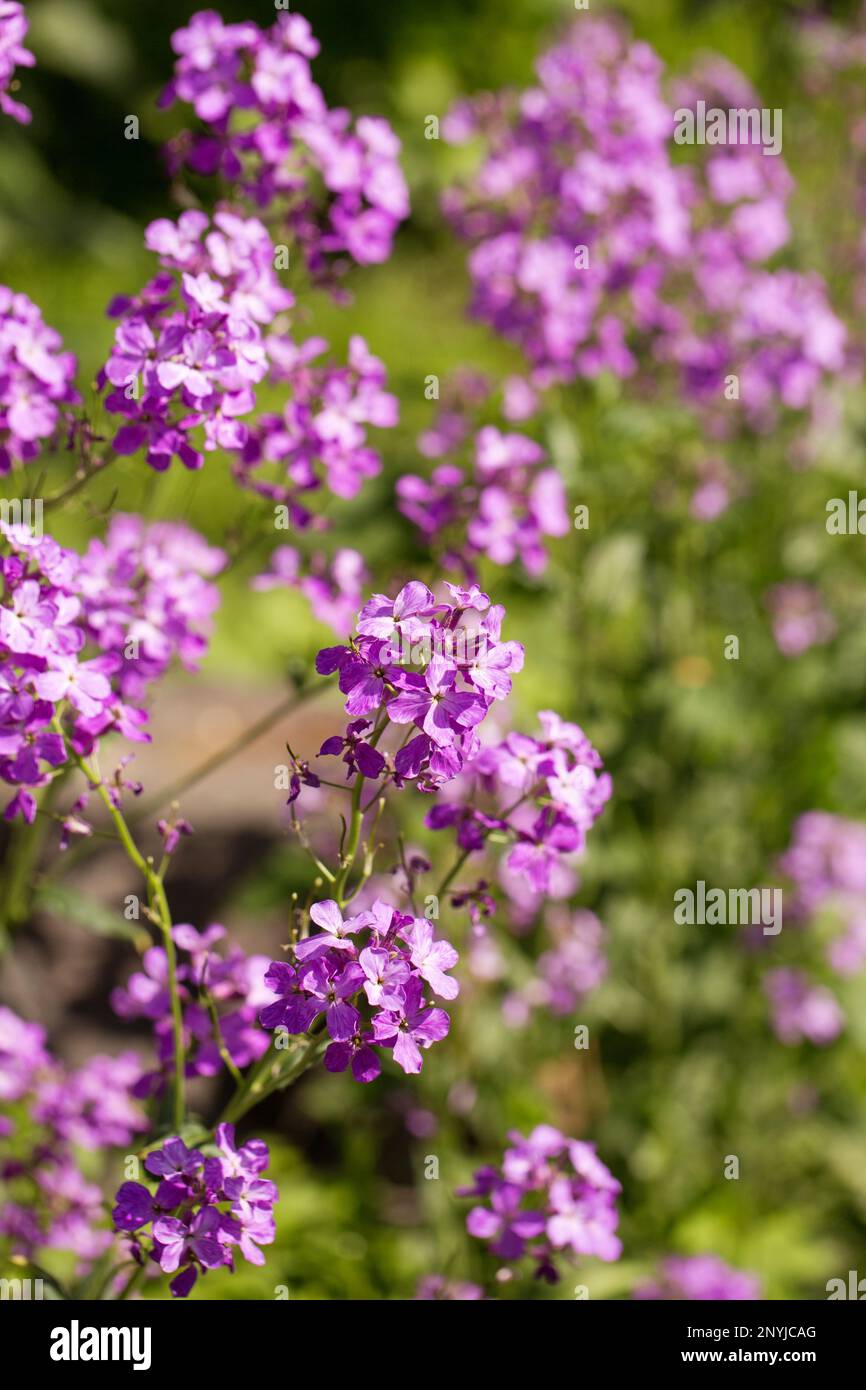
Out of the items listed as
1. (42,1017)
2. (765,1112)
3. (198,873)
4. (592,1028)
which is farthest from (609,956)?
(42,1017)

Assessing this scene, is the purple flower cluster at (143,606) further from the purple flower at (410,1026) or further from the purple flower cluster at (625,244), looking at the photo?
the purple flower cluster at (625,244)

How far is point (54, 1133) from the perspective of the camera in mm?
2557

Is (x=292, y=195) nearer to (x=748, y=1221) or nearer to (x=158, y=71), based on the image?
(x=748, y=1221)

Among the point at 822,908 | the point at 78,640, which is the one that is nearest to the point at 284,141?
the point at 78,640

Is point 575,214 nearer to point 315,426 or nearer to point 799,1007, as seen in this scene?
point 315,426

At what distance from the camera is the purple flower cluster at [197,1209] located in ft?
5.21

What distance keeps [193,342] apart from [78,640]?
408 millimetres

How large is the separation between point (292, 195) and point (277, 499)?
523 millimetres

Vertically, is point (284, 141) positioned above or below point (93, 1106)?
above

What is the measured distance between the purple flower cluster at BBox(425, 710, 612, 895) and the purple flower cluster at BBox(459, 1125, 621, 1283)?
1.41ft

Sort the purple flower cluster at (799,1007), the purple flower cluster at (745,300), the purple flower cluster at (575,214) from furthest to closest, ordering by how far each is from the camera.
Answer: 1. the purple flower cluster at (799,1007)
2. the purple flower cluster at (745,300)
3. the purple flower cluster at (575,214)

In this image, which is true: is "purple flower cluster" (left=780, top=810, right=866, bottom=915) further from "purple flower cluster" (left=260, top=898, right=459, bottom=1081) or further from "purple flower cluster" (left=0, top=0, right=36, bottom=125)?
"purple flower cluster" (left=0, top=0, right=36, bottom=125)

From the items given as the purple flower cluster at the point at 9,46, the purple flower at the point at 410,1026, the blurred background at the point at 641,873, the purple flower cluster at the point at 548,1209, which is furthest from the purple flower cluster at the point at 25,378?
the purple flower cluster at the point at 548,1209

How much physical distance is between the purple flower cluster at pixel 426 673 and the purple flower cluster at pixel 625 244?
58.5 inches
